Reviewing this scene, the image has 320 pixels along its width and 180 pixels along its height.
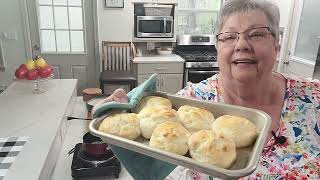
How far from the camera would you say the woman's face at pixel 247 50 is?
0.90 metres

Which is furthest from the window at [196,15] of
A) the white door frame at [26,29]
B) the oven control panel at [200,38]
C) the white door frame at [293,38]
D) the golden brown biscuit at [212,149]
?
the golden brown biscuit at [212,149]

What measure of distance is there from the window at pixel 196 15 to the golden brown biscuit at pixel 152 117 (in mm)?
3799

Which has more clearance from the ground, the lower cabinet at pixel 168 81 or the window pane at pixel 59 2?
the window pane at pixel 59 2

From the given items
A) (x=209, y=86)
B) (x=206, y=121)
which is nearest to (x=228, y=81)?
(x=209, y=86)

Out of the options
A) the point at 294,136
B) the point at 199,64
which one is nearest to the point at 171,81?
the point at 199,64

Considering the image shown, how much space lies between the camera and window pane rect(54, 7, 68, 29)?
3760mm

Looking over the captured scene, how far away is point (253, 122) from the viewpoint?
682 millimetres

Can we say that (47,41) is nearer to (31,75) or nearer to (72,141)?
(31,75)

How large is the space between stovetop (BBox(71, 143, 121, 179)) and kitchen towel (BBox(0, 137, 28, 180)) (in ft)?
0.76

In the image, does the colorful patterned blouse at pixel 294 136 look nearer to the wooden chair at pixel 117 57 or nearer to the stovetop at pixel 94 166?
the stovetop at pixel 94 166

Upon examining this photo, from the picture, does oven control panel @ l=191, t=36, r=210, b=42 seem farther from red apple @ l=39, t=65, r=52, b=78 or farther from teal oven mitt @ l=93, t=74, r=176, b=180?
teal oven mitt @ l=93, t=74, r=176, b=180

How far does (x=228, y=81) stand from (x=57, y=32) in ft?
11.2

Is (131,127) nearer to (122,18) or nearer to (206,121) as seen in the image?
(206,121)

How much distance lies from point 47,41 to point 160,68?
173 centimetres
